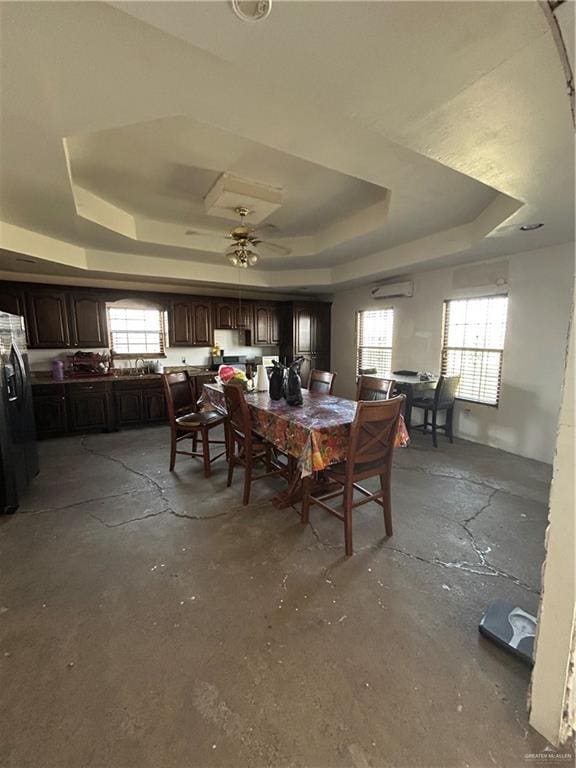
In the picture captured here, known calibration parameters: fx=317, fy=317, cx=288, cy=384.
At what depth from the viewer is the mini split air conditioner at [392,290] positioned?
16.4 feet

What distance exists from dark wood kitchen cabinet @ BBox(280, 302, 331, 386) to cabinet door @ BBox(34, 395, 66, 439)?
12.3 feet

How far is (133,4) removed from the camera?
3.33 feet

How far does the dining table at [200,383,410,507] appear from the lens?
2.11m

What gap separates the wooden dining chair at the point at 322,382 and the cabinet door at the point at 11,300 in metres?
4.18

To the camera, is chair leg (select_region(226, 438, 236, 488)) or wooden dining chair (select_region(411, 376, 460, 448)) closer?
chair leg (select_region(226, 438, 236, 488))

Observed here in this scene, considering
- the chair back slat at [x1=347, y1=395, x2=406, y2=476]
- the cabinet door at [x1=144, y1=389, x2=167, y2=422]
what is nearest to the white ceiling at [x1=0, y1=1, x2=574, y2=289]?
the chair back slat at [x1=347, y1=395, x2=406, y2=476]

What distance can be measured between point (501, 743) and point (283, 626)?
3.00ft

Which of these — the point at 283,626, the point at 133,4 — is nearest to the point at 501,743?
the point at 283,626

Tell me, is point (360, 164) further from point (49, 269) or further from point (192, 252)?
point (49, 269)

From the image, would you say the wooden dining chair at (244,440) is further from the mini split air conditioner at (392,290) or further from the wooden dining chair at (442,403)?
the mini split air conditioner at (392,290)

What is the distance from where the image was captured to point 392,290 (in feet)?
17.3

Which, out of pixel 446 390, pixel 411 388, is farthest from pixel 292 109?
pixel 446 390

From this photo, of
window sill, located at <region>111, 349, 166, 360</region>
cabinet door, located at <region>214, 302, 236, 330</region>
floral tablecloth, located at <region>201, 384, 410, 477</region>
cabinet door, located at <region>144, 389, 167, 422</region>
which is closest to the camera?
floral tablecloth, located at <region>201, 384, 410, 477</region>

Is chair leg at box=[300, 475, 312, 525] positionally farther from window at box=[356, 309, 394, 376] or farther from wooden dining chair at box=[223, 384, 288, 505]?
window at box=[356, 309, 394, 376]
